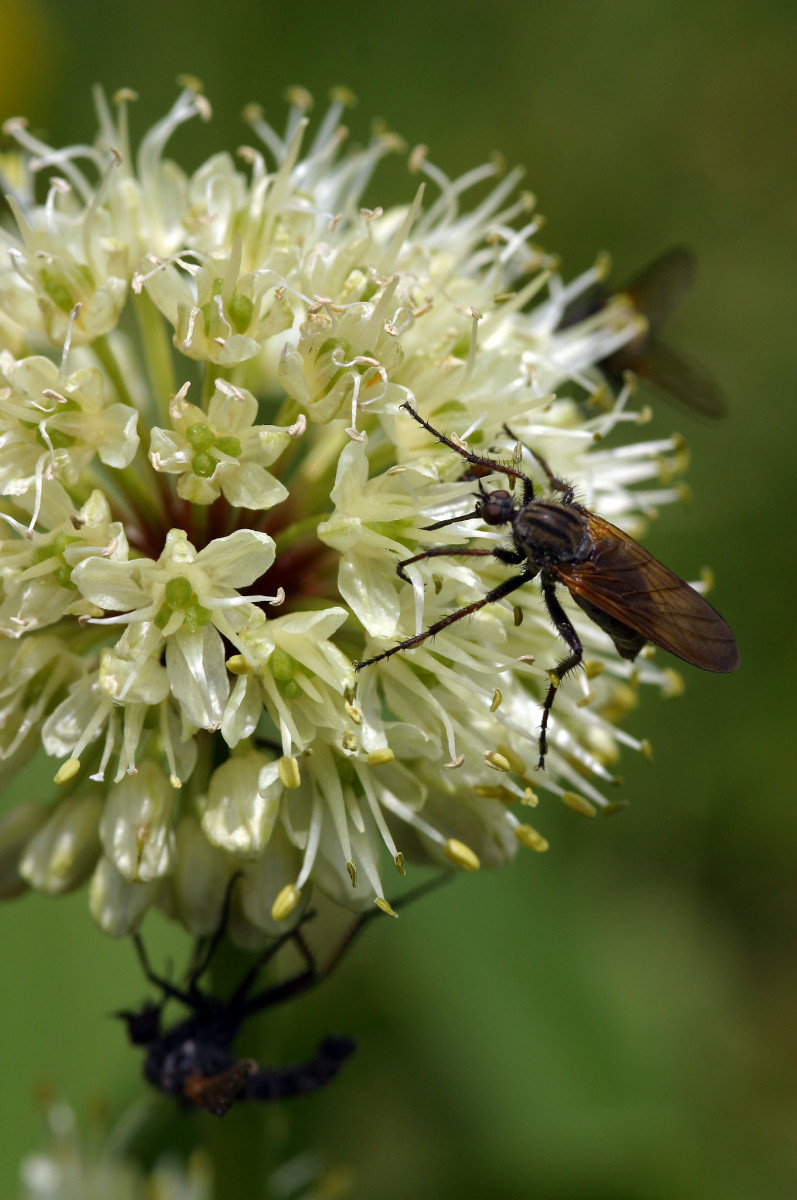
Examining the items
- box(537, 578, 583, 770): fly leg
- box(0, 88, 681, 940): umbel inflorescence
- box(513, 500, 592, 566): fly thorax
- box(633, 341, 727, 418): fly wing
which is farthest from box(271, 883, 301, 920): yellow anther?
box(633, 341, 727, 418): fly wing

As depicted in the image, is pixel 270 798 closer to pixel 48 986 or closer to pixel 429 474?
pixel 429 474

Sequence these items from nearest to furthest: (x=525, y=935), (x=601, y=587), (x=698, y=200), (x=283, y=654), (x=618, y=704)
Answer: (x=283, y=654)
(x=601, y=587)
(x=618, y=704)
(x=525, y=935)
(x=698, y=200)

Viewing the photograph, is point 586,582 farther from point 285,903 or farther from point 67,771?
point 67,771

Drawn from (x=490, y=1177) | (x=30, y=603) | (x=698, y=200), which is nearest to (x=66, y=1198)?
(x=490, y=1177)

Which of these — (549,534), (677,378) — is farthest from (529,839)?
(677,378)

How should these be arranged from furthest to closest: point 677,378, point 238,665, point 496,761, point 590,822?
point 590,822 → point 677,378 → point 496,761 → point 238,665

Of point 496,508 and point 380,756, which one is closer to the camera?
point 380,756

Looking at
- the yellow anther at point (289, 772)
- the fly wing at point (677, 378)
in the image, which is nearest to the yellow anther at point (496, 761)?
the yellow anther at point (289, 772)
